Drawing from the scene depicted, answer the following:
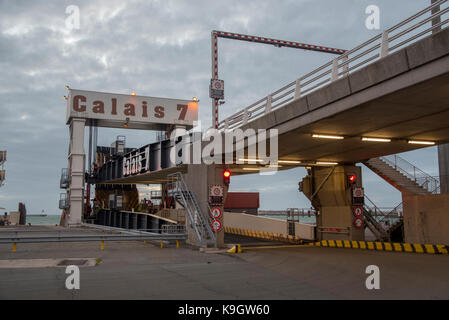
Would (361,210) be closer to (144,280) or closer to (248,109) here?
(248,109)

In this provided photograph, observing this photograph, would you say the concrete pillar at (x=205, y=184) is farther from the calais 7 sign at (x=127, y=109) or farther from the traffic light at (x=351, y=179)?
the calais 7 sign at (x=127, y=109)

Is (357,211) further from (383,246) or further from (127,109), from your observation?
(127,109)

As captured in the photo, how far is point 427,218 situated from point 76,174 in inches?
1259

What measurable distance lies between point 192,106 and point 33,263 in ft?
98.8

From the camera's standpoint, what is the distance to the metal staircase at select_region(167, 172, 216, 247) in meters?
19.1

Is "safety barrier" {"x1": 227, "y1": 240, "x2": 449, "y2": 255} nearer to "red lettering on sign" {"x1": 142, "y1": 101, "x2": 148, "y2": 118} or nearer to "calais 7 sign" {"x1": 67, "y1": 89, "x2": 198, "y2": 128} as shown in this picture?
"calais 7 sign" {"x1": 67, "y1": 89, "x2": 198, "y2": 128}

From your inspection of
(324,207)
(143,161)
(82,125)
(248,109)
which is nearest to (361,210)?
(324,207)

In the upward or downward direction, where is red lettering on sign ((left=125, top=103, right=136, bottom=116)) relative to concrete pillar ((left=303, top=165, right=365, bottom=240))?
upward

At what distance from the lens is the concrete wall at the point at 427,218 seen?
1773cm

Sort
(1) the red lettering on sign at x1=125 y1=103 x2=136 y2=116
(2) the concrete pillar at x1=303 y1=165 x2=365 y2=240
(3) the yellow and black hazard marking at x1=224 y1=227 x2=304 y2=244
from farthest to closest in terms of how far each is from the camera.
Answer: (1) the red lettering on sign at x1=125 y1=103 x2=136 y2=116 < (3) the yellow and black hazard marking at x1=224 y1=227 x2=304 y2=244 < (2) the concrete pillar at x1=303 y1=165 x2=365 y2=240

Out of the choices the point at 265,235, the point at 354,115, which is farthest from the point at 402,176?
the point at 354,115

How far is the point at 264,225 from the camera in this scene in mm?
28828

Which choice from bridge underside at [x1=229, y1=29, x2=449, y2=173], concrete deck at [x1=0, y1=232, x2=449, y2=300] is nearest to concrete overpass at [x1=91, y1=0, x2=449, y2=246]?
bridge underside at [x1=229, y1=29, x2=449, y2=173]

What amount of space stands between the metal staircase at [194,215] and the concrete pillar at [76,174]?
20.6 meters
